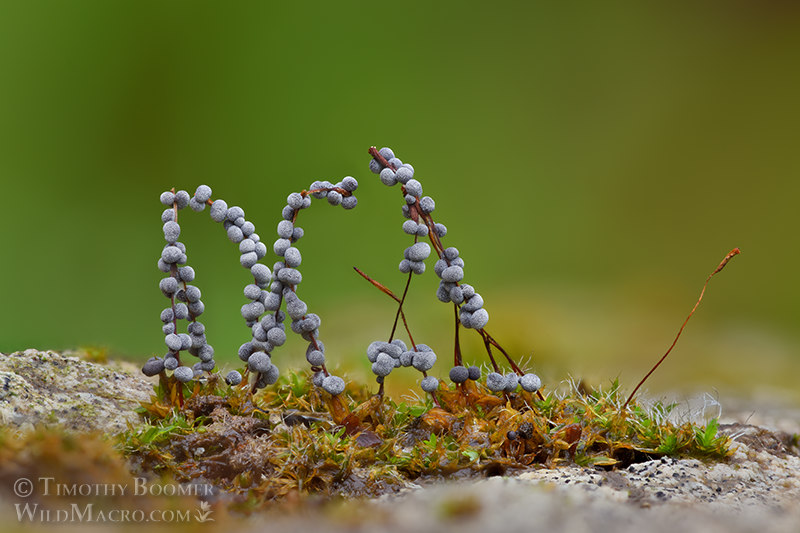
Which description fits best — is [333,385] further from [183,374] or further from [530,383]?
[530,383]

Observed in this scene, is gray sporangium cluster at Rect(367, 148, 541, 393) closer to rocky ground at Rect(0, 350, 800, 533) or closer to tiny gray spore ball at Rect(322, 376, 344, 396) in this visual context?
tiny gray spore ball at Rect(322, 376, 344, 396)

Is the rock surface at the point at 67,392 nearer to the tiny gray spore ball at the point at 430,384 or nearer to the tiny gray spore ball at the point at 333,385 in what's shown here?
the tiny gray spore ball at the point at 333,385

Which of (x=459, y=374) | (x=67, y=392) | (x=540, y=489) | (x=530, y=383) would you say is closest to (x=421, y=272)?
(x=459, y=374)

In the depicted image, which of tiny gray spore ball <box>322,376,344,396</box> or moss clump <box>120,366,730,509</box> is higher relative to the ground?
tiny gray spore ball <box>322,376,344,396</box>

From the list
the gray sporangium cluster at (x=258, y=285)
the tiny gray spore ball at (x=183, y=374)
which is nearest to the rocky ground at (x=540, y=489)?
the tiny gray spore ball at (x=183, y=374)

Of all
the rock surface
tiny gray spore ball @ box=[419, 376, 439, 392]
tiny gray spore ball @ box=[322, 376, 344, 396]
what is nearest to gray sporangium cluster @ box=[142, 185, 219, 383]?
the rock surface

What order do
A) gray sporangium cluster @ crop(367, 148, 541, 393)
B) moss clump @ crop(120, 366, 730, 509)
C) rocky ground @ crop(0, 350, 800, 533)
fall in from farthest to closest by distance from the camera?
gray sporangium cluster @ crop(367, 148, 541, 393) → moss clump @ crop(120, 366, 730, 509) → rocky ground @ crop(0, 350, 800, 533)
